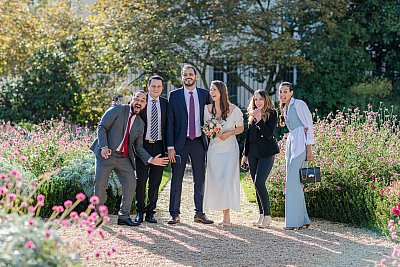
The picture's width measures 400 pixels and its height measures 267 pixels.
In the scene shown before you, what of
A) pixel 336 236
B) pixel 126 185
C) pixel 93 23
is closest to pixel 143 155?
pixel 126 185

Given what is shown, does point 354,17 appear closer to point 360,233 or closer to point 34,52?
point 34,52

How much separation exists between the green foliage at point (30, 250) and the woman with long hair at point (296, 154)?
462 cm

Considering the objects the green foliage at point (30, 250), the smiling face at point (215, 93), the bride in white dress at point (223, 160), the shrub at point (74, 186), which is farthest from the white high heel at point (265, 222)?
the green foliage at point (30, 250)

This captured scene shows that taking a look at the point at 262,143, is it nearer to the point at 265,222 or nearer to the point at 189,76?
the point at 265,222

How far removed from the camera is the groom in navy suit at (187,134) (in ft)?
28.1

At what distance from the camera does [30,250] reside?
157 inches

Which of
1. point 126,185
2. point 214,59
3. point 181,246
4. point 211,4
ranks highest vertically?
point 211,4

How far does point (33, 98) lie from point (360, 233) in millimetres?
11643

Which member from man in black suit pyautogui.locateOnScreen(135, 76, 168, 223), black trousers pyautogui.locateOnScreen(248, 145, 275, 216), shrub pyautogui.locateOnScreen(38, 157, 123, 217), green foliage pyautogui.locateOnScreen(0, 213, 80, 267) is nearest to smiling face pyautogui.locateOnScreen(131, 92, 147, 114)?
man in black suit pyautogui.locateOnScreen(135, 76, 168, 223)

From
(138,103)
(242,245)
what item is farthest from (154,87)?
(242,245)

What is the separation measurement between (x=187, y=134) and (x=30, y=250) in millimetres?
4720

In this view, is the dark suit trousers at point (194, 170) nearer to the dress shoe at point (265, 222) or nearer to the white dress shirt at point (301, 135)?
the dress shoe at point (265, 222)

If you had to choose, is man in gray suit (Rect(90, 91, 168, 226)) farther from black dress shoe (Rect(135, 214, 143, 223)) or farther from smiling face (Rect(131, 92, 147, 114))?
black dress shoe (Rect(135, 214, 143, 223))

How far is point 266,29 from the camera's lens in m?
17.1
